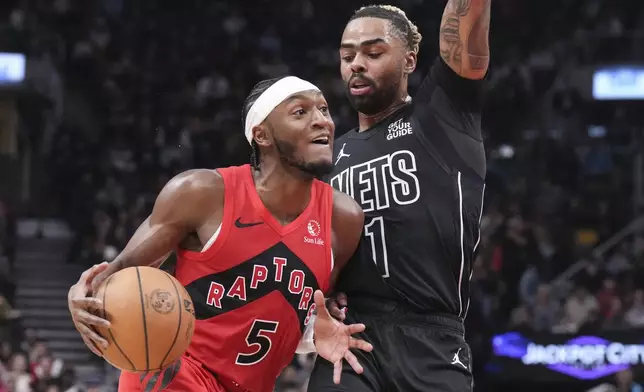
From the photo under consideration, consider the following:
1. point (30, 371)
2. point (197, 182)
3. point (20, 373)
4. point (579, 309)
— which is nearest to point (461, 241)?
point (197, 182)

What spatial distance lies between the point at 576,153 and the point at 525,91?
164 cm

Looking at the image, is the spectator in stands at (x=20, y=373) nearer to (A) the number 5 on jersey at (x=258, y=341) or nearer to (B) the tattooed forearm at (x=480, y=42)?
(A) the number 5 on jersey at (x=258, y=341)

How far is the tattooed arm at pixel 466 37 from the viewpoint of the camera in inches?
183

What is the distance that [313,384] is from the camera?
4707 millimetres

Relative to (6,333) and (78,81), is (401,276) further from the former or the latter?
(78,81)

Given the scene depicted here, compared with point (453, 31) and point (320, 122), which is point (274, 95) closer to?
point (320, 122)

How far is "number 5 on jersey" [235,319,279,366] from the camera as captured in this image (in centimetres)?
457

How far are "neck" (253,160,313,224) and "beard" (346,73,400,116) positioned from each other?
1.65 feet

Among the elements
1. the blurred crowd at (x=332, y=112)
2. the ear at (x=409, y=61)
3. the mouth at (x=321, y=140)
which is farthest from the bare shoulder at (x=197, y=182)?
the blurred crowd at (x=332, y=112)

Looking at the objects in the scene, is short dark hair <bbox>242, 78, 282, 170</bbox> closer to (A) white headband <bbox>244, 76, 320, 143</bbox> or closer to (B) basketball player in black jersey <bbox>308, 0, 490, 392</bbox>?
(A) white headband <bbox>244, 76, 320, 143</bbox>

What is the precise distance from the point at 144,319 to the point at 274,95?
1.21 metres

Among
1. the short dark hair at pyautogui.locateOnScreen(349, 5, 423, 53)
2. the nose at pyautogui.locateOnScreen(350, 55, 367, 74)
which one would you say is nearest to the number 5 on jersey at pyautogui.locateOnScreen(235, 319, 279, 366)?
the nose at pyautogui.locateOnScreen(350, 55, 367, 74)

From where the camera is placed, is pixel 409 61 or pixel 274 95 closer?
pixel 274 95

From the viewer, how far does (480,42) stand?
469cm
